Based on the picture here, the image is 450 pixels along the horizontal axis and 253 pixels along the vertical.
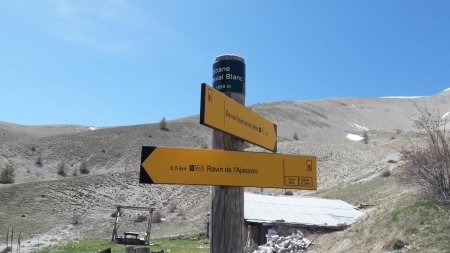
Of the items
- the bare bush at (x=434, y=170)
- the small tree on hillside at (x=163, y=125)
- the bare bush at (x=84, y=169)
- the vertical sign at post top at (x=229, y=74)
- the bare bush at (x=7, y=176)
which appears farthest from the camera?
the small tree on hillside at (x=163, y=125)

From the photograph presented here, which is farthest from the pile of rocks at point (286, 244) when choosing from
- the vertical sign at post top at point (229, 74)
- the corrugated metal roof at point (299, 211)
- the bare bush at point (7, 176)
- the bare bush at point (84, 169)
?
the bare bush at point (84, 169)

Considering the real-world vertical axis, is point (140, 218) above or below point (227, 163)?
below

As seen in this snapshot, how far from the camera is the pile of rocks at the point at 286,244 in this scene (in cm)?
1772

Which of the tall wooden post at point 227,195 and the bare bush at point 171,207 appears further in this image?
the bare bush at point 171,207

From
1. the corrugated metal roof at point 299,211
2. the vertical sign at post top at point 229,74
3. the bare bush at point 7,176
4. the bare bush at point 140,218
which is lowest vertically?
the bare bush at point 140,218

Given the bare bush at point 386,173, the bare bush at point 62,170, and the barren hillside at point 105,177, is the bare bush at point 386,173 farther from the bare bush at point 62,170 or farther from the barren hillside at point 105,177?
the bare bush at point 62,170

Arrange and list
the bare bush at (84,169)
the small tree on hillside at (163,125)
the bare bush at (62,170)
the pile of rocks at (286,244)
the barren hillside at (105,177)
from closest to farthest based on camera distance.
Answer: the pile of rocks at (286,244) < the barren hillside at (105,177) < the bare bush at (62,170) < the bare bush at (84,169) < the small tree on hillside at (163,125)

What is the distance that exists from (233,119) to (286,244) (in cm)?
1503

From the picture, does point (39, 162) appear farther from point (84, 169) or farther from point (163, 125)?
point (163, 125)

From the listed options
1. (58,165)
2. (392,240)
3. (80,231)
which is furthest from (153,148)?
(58,165)

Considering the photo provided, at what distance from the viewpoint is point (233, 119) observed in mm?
4098

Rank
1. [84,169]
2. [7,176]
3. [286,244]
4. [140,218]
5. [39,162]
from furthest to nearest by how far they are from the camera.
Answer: [39,162], [84,169], [7,176], [140,218], [286,244]

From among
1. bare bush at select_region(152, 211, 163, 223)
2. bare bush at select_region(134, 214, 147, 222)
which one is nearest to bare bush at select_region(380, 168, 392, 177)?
bare bush at select_region(152, 211, 163, 223)

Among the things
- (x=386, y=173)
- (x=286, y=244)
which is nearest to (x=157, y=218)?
(x=386, y=173)
